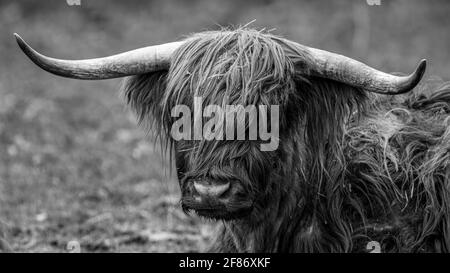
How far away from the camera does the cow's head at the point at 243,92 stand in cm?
405

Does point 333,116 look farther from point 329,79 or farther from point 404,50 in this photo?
point 404,50

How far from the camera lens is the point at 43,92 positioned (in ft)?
40.4

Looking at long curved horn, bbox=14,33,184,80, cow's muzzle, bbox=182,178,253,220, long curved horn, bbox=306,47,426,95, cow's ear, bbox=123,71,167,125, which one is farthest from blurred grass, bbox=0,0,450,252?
long curved horn, bbox=306,47,426,95

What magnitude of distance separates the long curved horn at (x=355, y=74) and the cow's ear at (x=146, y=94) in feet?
3.15

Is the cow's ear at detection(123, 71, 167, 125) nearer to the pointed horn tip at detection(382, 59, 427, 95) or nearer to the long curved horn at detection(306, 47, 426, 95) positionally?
the long curved horn at detection(306, 47, 426, 95)

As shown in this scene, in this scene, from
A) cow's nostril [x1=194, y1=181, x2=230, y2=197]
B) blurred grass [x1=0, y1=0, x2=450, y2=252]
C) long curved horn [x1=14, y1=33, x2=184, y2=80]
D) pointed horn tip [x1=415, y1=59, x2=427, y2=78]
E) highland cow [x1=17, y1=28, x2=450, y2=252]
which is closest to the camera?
pointed horn tip [x1=415, y1=59, x2=427, y2=78]

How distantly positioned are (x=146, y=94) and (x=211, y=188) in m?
1.07

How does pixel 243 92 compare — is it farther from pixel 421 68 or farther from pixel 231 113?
pixel 421 68

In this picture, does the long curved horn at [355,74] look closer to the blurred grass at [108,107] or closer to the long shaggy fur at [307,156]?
the long shaggy fur at [307,156]

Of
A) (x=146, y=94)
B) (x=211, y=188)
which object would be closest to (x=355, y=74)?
(x=211, y=188)

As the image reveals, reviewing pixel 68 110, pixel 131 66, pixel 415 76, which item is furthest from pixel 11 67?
pixel 415 76

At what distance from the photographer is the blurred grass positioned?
6.70 meters

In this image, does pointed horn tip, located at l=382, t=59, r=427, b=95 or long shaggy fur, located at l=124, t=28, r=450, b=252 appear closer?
pointed horn tip, located at l=382, t=59, r=427, b=95

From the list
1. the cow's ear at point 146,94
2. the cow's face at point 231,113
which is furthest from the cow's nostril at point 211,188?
the cow's ear at point 146,94
